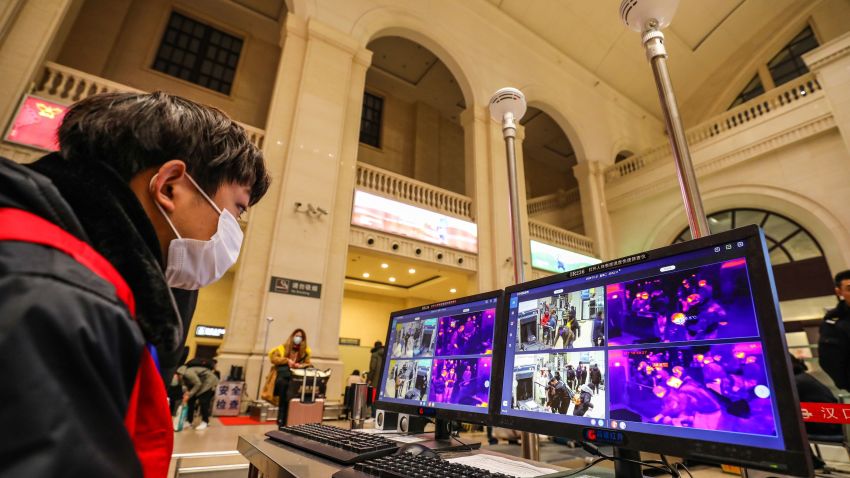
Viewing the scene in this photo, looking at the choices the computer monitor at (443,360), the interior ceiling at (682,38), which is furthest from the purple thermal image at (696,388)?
the interior ceiling at (682,38)

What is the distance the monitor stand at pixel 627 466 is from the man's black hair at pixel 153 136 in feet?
4.05

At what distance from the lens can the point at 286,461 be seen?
3.73 ft

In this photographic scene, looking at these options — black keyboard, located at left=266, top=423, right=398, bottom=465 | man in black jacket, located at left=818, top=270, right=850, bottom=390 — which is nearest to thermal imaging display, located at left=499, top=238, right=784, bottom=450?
black keyboard, located at left=266, top=423, right=398, bottom=465

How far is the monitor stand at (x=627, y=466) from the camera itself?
943 millimetres

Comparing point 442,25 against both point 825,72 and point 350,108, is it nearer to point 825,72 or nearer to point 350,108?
point 350,108

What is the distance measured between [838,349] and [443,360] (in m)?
2.71

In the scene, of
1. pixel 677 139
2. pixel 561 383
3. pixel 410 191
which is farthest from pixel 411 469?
pixel 410 191

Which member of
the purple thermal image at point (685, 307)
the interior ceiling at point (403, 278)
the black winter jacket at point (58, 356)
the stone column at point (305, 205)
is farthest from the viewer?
the interior ceiling at point (403, 278)

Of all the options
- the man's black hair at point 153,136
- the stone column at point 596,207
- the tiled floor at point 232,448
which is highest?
the stone column at point 596,207

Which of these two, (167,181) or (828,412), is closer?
(167,181)

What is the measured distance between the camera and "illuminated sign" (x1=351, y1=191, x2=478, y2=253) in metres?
8.08

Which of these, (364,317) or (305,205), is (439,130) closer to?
(364,317)

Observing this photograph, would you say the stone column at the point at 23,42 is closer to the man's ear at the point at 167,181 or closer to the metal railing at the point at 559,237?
the man's ear at the point at 167,181

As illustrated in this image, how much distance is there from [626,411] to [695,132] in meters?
12.3
